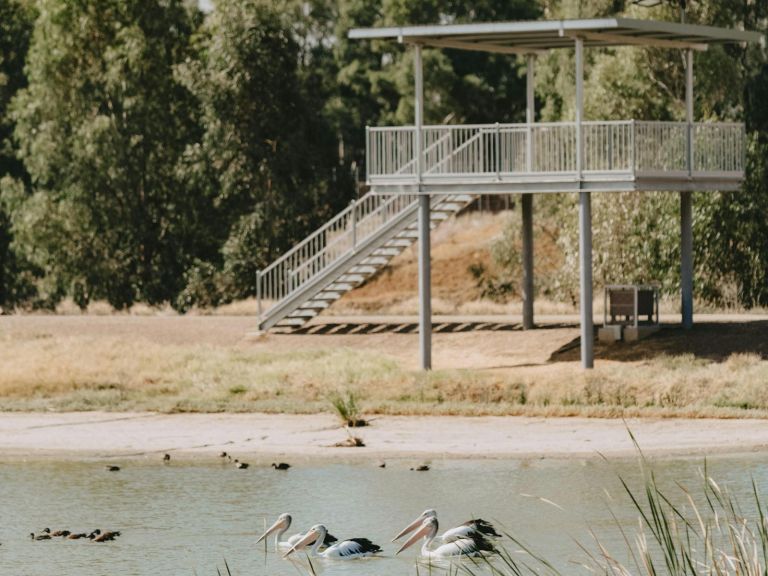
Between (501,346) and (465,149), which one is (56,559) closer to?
(501,346)

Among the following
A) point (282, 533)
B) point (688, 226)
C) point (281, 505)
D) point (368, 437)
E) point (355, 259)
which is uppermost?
point (688, 226)

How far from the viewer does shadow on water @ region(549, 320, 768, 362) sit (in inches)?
1288

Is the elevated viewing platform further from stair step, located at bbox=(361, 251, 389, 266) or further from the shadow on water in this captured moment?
the shadow on water

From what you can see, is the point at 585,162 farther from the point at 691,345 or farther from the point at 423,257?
the point at 691,345

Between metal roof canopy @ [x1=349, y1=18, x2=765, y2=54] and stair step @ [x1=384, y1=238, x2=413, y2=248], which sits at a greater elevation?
metal roof canopy @ [x1=349, y1=18, x2=765, y2=54]

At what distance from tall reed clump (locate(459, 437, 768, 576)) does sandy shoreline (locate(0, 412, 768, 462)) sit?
3695 mm

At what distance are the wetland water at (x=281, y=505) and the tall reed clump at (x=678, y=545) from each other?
376 millimetres

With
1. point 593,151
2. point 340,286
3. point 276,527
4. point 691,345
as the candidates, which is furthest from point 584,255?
point 276,527

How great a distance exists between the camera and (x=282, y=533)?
59.4ft

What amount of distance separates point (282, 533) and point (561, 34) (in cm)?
1659

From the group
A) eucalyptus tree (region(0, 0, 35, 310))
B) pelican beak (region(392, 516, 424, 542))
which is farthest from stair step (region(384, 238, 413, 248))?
eucalyptus tree (region(0, 0, 35, 310))

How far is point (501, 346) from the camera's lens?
1388 inches

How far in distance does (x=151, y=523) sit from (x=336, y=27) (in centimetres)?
5765

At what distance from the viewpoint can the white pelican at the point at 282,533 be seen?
17328 mm
